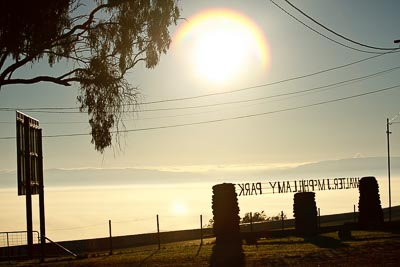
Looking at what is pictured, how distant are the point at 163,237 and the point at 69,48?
28580 mm

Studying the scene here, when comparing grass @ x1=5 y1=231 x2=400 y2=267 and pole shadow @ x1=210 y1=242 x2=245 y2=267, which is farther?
pole shadow @ x1=210 y1=242 x2=245 y2=267

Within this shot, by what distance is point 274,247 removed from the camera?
26984mm

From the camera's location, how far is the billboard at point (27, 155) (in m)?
27.0

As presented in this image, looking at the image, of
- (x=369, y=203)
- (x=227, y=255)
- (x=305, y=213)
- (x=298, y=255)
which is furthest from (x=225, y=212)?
(x=369, y=203)

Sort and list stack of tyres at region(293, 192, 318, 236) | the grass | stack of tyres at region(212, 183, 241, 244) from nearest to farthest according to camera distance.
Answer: the grass, stack of tyres at region(212, 183, 241, 244), stack of tyres at region(293, 192, 318, 236)

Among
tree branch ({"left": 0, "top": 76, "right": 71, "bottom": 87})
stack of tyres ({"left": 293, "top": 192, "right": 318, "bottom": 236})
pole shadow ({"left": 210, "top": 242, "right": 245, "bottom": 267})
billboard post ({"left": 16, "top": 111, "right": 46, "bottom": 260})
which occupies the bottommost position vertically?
pole shadow ({"left": 210, "top": 242, "right": 245, "bottom": 267})

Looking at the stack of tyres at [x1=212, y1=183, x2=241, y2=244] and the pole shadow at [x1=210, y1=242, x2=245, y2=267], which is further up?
the stack of tyres at [x1=212, y1=183, x2=241, y2=244]

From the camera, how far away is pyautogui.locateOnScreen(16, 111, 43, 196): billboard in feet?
88.4

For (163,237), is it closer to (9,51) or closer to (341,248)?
(341,248)

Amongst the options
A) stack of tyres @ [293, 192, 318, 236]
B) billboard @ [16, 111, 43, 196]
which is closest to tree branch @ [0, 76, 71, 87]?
billboard @ [16, 111, 43, 196]

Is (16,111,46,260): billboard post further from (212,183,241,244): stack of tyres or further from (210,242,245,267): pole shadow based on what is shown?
(212,183,241,244): stack of tyres

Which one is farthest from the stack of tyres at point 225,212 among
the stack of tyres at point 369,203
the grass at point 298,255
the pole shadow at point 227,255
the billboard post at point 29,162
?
the stack of tyres at point 369,203

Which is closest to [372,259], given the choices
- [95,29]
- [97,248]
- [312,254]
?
[312,254]

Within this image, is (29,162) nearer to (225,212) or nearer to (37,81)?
(37,81)
